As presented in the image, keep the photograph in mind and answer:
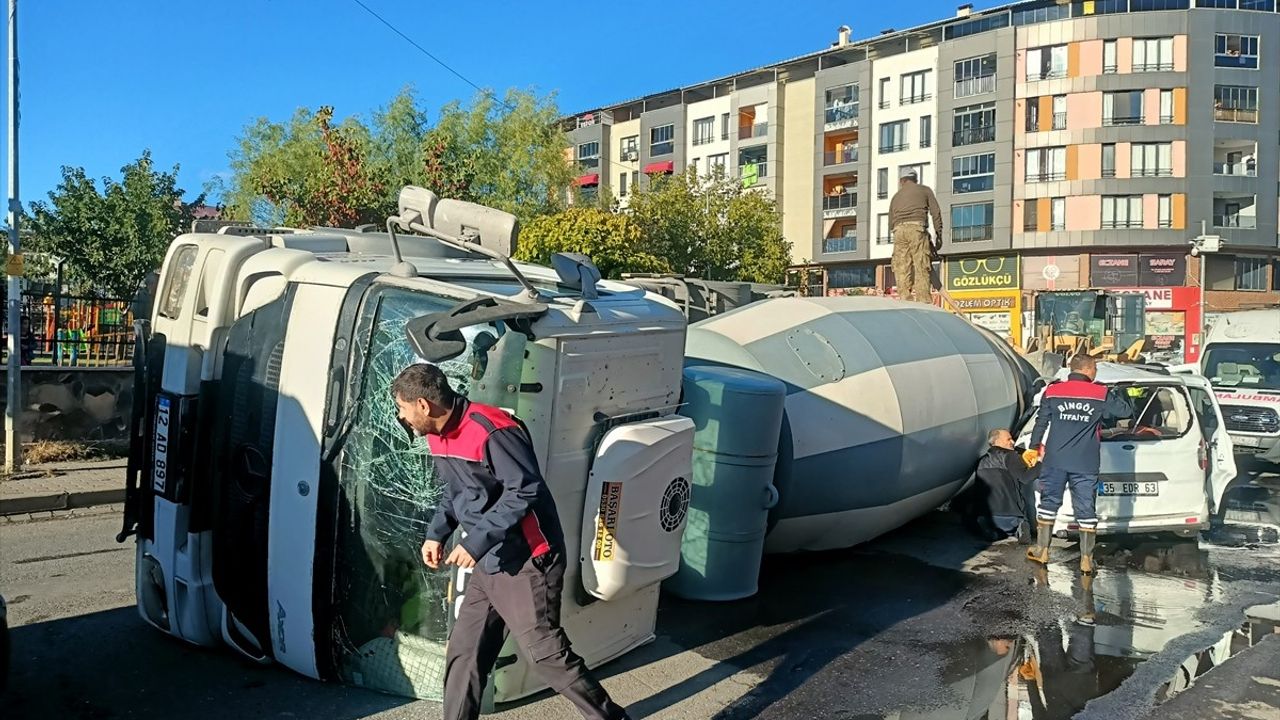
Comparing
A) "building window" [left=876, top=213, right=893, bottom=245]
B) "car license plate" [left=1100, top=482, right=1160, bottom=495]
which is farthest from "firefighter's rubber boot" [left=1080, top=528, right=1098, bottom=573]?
"building window" [left=876, top=213, right=893, bottom=245]

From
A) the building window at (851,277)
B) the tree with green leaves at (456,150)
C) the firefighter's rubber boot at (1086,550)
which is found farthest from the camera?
the building window at (851,277)

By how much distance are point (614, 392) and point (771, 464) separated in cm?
188

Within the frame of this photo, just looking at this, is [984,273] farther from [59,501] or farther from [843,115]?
[59,501]

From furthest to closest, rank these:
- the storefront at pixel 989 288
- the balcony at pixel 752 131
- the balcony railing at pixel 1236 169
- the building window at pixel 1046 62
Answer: the balcony at pixel 752 131 → the storefront at pixel 989 288 → the building window at pixel 1046 62 → the balcony railing at pixel 1236 169

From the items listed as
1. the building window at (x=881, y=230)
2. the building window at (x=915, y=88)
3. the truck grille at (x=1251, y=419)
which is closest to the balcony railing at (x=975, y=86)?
the building window at (x=915, y=88)

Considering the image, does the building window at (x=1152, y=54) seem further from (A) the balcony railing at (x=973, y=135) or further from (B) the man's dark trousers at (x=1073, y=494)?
(B) the man's dark trousers at (x=1073, y=494)

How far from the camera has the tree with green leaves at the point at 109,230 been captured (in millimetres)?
15477

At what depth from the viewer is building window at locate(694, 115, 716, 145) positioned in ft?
212

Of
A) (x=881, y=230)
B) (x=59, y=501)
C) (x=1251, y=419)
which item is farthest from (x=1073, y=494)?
(x=881, y=230)

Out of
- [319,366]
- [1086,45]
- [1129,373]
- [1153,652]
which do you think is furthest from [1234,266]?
[319,366]

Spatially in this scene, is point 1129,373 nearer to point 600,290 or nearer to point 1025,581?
point 1025,581

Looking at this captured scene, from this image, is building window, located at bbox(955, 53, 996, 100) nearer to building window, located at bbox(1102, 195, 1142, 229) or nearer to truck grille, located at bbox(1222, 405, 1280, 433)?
building window, located at bbox(1102, 195, 1142, 229)

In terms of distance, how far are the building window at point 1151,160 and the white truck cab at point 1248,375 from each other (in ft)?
124

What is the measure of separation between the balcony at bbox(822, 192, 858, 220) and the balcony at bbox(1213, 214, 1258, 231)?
18.9m
